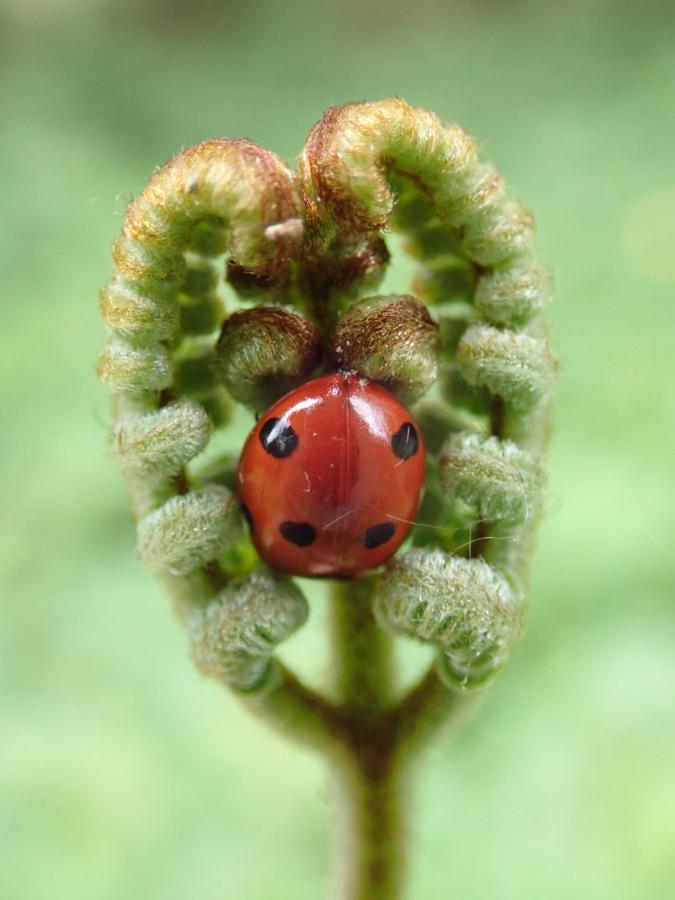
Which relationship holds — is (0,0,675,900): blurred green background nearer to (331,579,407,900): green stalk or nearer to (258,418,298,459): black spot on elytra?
(331,579,407,900): green stalk

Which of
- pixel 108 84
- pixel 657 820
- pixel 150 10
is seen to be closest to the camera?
pixel 657 820

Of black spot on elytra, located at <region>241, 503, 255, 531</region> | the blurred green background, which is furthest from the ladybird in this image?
the blurred green background

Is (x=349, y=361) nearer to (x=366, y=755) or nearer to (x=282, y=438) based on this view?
(x=282, y=438)

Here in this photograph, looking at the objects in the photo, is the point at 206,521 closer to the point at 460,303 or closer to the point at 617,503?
the point at 460,303

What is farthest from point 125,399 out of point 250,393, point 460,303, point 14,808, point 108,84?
point 108,84

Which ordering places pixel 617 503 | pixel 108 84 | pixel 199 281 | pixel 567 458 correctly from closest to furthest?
1. pixel 199 281
2. pixel 617 503
3. pixel 567 458
4. pixel 108 84

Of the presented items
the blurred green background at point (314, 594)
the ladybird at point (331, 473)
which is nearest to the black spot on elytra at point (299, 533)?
the ladybird at point (331, 473)

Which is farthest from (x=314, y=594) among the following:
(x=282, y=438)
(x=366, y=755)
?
(x=282, y=438)
